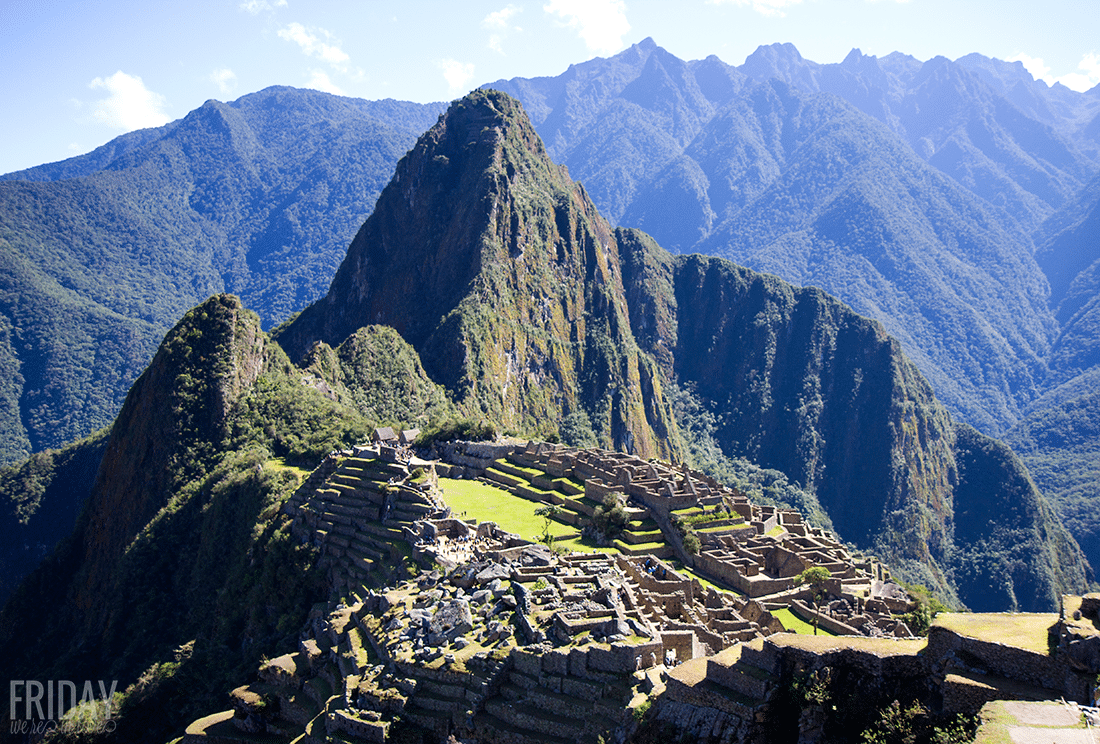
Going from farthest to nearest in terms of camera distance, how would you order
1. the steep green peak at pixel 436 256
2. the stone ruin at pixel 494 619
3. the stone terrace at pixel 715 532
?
the steep green peak at pixel 436 256, the stone terrace at pixel 715 532, the stone ruin at pixel 494 619

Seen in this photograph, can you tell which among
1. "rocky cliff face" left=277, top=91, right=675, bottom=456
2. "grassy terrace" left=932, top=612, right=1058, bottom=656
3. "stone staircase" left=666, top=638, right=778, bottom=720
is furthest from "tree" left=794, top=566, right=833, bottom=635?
"rocky cliff face" left=277, top=91, right=675, bottom=456

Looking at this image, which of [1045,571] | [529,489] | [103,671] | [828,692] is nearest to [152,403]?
[103,671]

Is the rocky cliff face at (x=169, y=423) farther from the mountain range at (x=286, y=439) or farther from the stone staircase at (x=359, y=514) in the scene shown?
the stone staircase at (x=359, y=514)

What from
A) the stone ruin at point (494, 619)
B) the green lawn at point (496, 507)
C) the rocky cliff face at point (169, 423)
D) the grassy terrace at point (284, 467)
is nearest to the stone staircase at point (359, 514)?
the stone ruin at point (494, 619)

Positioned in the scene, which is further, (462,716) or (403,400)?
(403,400)

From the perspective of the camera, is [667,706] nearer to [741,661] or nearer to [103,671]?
[741,661]
